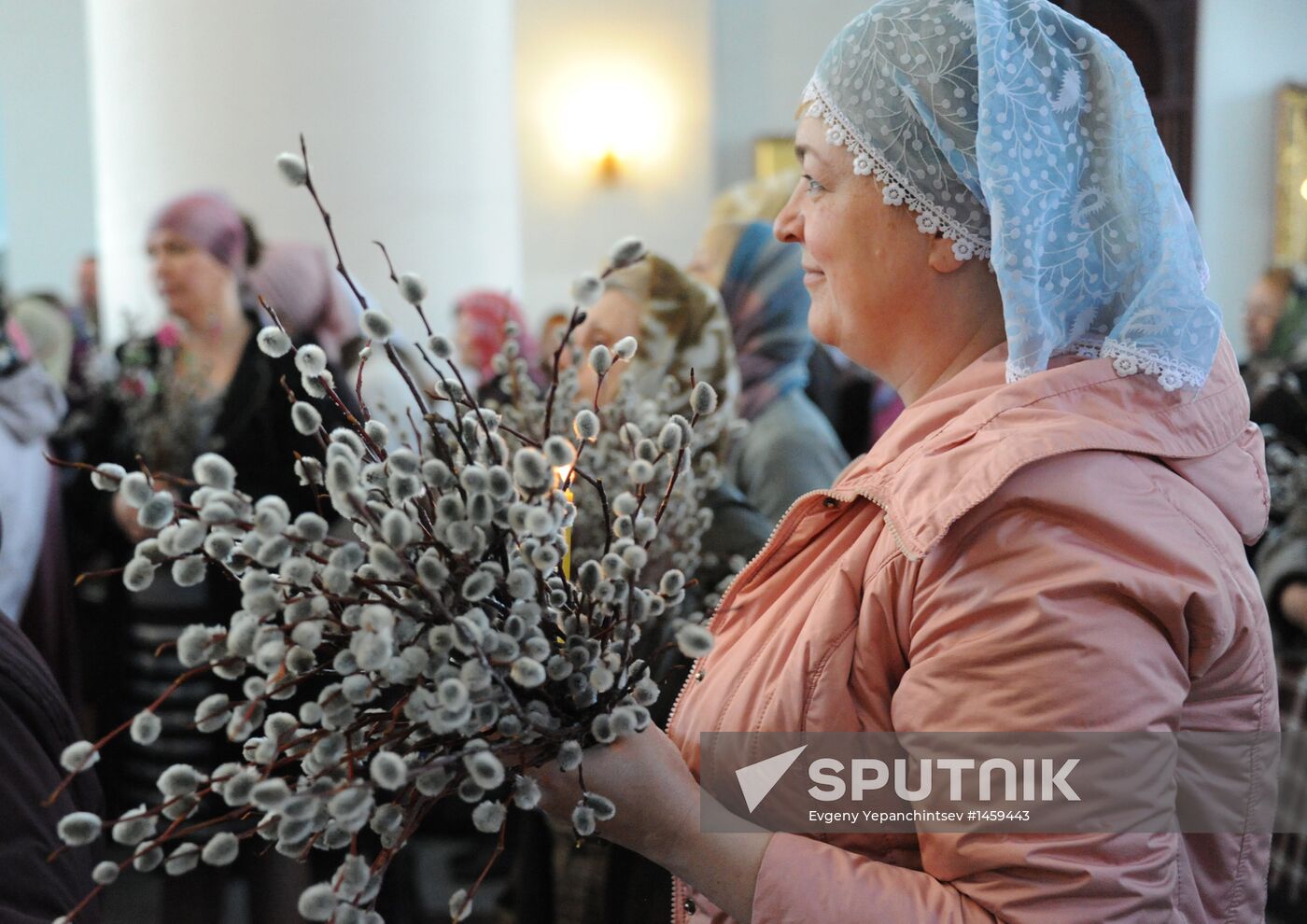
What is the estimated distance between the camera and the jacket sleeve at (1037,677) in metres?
0.95

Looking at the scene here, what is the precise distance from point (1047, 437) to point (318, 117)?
3131 millimetres

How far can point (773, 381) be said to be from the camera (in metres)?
2.94

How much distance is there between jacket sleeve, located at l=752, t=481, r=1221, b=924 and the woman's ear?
0.28m

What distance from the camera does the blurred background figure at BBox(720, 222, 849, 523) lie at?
103 inches

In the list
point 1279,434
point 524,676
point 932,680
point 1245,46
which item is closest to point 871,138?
point 932,680

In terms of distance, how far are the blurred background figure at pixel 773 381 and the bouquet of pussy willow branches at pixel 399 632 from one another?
154 centimetres

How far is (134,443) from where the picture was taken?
11.2ft

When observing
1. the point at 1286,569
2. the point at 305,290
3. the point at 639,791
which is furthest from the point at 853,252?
the point at 305,290

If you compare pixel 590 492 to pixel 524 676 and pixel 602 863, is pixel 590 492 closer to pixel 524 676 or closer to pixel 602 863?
pixel 602 863

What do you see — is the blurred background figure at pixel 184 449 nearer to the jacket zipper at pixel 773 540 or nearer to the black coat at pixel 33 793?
the black coat at pixel 33 793

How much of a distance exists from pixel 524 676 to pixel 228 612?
219cm

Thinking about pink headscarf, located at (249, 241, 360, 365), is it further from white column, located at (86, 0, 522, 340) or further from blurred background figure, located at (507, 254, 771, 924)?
blurred background figure, located at (507, 254, 771, 924)

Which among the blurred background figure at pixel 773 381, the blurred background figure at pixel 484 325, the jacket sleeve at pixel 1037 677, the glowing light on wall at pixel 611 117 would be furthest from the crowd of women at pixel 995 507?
the glowing light on wall at pixel 611 117

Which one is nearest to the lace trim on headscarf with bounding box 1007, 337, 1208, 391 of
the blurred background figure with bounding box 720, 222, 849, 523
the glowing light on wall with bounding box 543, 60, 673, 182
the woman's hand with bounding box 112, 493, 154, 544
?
the blurred background figure with bounding box 720, 222, 849, 523
